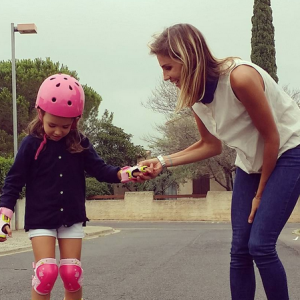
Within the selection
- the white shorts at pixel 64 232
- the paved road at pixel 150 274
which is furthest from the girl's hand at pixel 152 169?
the paved road at pixel 150 274

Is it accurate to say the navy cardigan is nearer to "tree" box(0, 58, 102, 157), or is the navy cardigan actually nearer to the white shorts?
the white shorts

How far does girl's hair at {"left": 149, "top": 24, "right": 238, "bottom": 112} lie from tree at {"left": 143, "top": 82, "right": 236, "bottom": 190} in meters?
26.4

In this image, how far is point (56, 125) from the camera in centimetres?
387

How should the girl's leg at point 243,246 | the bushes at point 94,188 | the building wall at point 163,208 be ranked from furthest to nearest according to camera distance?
the bushes at point 94,188, the building wall at point 163,208, the girl's leg at point 243,246

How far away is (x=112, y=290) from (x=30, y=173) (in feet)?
8.31

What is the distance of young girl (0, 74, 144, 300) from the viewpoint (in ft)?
12.2

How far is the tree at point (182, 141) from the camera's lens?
3044 cm

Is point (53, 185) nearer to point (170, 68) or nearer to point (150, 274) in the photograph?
point (170, 68)

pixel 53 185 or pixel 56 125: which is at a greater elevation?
pixel 56 125

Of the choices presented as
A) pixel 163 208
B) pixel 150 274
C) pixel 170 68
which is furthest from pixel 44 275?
pixel 163 208

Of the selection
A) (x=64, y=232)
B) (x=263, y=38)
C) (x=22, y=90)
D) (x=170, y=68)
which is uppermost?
(x=263, y=38)

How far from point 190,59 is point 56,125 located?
1096 millimetres

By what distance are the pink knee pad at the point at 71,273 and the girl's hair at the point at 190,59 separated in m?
1.25

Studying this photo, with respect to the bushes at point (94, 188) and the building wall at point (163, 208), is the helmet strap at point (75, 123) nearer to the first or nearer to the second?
the building wall at point (163, 208)
